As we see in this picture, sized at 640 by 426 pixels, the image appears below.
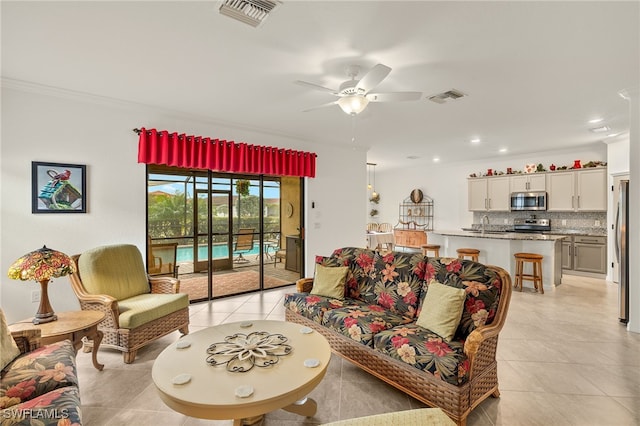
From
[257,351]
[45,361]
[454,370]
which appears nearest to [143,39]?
[45,361]

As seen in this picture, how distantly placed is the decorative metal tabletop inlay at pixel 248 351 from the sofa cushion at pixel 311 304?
77 cm

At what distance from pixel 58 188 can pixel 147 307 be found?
6.02 ft

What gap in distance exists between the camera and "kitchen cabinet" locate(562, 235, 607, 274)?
613 centimetres

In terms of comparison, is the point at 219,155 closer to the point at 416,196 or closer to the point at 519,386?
the point at 519,386

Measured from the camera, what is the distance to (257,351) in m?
2.01

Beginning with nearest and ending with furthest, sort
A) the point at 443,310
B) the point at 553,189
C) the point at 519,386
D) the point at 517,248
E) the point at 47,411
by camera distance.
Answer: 1. the point at 47,411
2. the point at 443,310
3. the point at 519,386
4. the point at 517,248
5. the point at 553,189

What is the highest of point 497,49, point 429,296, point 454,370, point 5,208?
point 497,49

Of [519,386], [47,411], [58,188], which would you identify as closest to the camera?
[47,411]

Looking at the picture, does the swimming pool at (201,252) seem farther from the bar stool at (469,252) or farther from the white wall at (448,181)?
the white wall at (448,181)

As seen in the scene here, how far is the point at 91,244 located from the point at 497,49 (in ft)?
15.5

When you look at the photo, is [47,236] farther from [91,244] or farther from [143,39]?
[143,39]

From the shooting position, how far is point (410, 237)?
30.9 ft

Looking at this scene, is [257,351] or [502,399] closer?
[257,351]

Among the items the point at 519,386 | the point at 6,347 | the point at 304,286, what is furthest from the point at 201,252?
the point at 519,386
